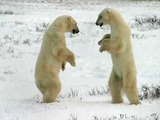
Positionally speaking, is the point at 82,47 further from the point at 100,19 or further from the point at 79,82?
the point at 100,19

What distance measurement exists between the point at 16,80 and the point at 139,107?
12.4 feet

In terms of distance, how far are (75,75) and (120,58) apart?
3652mm

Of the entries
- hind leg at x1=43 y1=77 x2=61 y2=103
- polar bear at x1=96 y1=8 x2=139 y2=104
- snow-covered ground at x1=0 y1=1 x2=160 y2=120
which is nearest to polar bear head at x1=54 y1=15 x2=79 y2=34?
polar bear at x1=96 y1=8 x2=139 y2=104

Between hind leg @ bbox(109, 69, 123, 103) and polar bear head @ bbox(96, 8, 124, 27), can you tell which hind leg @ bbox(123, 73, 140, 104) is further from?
polar bear head @ bbox(96, 8, 124, 27)

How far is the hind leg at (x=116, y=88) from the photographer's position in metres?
7.41

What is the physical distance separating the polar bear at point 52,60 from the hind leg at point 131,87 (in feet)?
2.89

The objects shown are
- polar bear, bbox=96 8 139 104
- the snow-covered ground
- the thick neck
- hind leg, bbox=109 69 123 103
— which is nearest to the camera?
the snow-covered ground

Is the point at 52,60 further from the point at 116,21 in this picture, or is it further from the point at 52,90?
the point at 116,21

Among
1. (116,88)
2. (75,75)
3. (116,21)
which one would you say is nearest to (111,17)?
(116,21)

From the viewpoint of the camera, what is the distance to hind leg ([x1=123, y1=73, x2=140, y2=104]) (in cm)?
715

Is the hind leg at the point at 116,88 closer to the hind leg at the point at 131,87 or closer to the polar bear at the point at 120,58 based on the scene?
the polar bear at the point at 120,58

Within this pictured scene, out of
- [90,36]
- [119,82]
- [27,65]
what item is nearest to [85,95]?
[119,82]

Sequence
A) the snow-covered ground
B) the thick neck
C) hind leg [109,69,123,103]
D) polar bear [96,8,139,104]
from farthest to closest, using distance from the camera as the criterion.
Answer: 1. hind leg [109,69,123,103]
2. the thick neck
3. polar bear [96,8,139,104]
4. the snow-covered ground

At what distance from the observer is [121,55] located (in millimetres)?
7215
